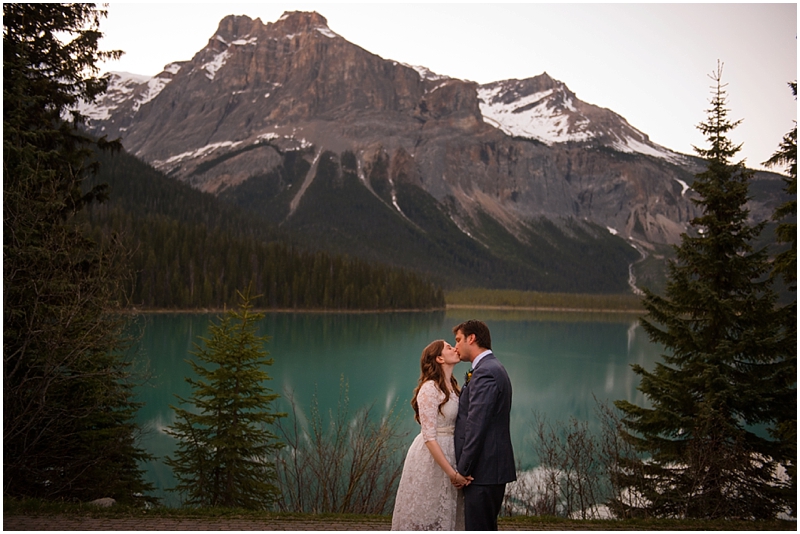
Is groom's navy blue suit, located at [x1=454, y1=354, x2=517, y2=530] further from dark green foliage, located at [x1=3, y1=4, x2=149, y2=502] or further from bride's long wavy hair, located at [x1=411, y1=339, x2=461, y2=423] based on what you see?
dark green foliage, located at [x1=3, y1=4, x2=149, y2=502]

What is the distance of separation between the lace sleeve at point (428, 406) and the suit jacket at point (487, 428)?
0.88 feet

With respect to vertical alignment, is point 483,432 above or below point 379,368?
above

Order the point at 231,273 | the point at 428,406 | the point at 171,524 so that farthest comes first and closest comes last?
1. the point at 231,273
2. the point at 171,524
3. the point at 428,406

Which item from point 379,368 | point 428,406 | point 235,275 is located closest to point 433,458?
point 428,406

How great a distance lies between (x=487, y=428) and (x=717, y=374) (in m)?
7.87

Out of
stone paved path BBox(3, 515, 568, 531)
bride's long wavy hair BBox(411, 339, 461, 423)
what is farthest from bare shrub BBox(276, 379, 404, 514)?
bride's long wavy hair BBox(411, 339, 461, 423)

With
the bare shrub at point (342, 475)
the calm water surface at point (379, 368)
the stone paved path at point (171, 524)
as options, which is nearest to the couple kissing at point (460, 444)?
the stone paved path at point (171, 524)

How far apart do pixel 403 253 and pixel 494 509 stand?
18695 centimetres

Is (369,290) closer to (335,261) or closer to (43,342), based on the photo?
(335,261)

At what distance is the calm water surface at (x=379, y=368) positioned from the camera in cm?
2381

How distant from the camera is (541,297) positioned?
158375 millimetres

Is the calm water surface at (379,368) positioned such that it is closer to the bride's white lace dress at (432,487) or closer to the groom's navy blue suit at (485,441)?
the bride's white lace dress at (432,487)

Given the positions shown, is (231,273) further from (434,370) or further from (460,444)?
(460,444)

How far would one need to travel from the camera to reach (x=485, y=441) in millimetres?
5184
